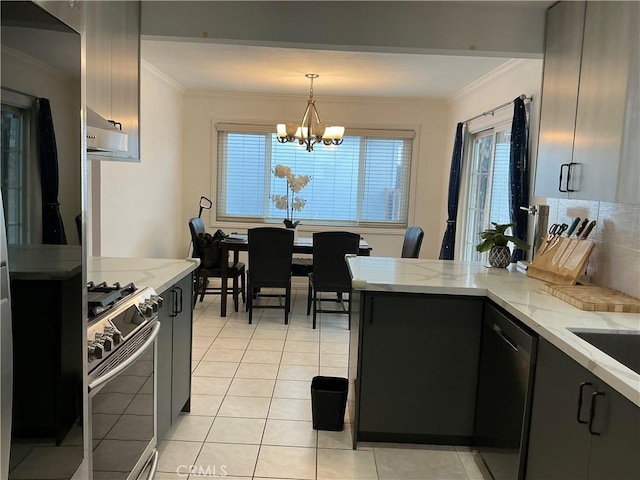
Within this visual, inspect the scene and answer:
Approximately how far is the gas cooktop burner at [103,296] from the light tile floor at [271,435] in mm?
938

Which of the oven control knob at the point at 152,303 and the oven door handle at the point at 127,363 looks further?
the oven control knob at the point at 152,303

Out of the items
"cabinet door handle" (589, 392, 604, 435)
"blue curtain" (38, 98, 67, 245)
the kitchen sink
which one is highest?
"blue curtain" (38, 98, 67, 245)

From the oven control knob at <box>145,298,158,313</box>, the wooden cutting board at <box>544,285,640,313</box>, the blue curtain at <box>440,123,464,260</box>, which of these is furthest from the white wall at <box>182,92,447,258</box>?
the oven control knob at <box>145,298,158,313</box>

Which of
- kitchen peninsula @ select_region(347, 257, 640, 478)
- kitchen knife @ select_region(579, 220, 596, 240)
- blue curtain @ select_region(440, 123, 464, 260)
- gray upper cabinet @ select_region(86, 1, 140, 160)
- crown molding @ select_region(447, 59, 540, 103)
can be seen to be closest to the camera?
gray upper cabinet @ select_region(86, 1, 140, 160)

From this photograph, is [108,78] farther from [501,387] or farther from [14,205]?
[501,387]

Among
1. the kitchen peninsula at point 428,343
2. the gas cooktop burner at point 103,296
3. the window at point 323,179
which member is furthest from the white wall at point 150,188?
the kitchen peninsula at point 428,343

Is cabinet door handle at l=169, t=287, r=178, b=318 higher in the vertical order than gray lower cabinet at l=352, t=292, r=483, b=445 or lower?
higher

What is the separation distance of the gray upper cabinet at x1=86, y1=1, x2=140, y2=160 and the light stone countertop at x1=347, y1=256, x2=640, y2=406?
1463 millimetres

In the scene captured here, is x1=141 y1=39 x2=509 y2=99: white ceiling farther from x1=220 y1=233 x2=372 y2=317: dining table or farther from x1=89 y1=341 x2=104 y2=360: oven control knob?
x1=89 y1=341 x2=104 y2=360: oven control knob

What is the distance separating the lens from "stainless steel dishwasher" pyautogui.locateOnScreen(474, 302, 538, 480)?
1927 millimetres

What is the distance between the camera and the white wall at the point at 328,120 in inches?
248

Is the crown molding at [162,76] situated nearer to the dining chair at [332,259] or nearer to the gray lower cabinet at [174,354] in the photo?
the dining chair at [332,259]

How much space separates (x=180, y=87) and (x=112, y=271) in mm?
4074

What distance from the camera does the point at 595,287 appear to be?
2400mm
